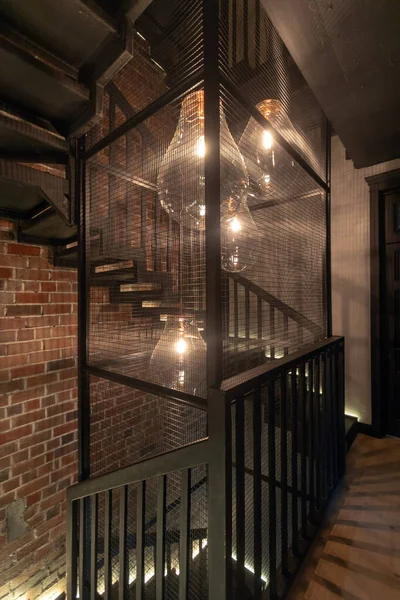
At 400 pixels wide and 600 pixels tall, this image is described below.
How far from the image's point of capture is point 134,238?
1.81 m

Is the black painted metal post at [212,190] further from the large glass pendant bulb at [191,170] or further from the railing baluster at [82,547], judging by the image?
the railing baluster at [82,547]

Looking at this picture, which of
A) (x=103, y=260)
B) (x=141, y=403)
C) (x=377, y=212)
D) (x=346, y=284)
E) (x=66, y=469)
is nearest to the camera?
(x=103, y=260)

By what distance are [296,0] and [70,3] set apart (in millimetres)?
942

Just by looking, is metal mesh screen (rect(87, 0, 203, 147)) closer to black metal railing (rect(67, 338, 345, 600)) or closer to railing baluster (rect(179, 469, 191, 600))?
black metal railing (rect(67, 338, 345, 600))

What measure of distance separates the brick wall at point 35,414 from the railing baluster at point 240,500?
59.3 inches

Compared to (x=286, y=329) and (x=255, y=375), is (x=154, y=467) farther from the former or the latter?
(x=286, y=329)

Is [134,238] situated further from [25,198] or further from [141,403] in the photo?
[141,403]

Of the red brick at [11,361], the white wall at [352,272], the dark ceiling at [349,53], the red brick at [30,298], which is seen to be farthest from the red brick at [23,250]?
the white wall at [352,272]

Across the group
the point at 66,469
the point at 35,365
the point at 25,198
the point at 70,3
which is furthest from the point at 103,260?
the point at 66,469

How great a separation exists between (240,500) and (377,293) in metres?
2.55

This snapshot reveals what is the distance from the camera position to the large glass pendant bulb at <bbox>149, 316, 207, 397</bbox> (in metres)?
1.27

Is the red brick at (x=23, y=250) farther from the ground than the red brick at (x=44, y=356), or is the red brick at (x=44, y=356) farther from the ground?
the red brick at (x=23, y=250)

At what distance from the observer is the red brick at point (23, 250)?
70.6 inches

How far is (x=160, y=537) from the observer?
115 centimetres
